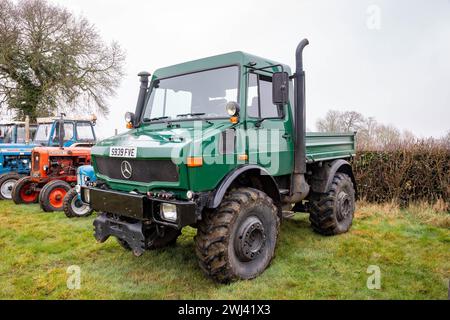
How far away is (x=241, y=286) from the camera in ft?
12.0

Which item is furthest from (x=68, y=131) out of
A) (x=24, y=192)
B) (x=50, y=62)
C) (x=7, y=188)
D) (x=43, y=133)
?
(x=50, y=62)

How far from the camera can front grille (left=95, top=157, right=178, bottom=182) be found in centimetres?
350

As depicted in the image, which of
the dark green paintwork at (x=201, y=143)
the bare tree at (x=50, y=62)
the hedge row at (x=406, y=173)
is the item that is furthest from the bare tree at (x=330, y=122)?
the bare tree at (x=50, y=62)

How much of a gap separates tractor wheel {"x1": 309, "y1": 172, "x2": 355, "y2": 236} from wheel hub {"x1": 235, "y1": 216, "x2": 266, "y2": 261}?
5.56ft

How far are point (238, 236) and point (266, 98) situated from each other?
5.78ft

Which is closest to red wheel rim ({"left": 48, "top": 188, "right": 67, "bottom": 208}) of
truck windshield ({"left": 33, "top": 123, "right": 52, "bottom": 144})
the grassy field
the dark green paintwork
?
the grassy field

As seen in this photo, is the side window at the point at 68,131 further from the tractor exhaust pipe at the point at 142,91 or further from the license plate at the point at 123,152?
the license plate at the point at 123,152

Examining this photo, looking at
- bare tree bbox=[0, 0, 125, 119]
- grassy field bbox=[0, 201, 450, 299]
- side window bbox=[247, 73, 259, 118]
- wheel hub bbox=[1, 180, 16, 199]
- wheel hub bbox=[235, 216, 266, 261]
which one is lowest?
grassy field bbox=[0, 201, 450, 299]

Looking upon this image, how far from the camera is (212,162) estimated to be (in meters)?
3.56

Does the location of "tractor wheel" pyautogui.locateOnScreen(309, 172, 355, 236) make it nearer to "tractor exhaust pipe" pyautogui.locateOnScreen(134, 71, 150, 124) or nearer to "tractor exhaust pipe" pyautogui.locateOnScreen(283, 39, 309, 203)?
"tractor exhaust pipe" pyautogui.locateOnScreen(283, 39, 309, 203)
